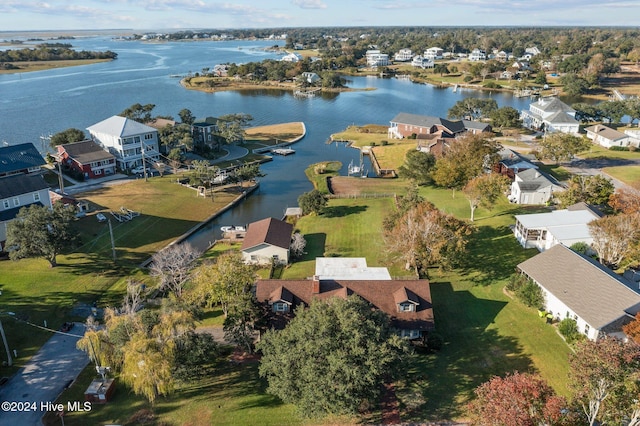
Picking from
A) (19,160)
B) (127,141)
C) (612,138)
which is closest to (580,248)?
(612,138)

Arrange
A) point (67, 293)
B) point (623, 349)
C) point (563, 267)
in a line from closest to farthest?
point (623, 349)
point (563, 267)
point (67, 293)

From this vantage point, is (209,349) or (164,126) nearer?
(209,349)

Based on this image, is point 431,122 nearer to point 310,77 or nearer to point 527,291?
point 527,291

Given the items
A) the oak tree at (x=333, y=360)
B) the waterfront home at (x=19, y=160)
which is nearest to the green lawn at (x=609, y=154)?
the oak tree at (x=333, y=360)

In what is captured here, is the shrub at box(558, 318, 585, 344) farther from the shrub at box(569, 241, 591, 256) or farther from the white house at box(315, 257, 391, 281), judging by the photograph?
the white house at box(315, 257, 391, 281)

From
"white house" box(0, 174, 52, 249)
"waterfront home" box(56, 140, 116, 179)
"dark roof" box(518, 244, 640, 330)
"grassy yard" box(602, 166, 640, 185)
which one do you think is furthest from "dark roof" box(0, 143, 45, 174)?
"grassy yard" box(602, 166, 640, 185)

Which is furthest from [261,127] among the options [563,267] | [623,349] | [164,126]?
[623,349]

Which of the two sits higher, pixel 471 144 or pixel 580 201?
pixel 471 144

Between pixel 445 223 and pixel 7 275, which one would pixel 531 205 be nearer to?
pixel 445 223
